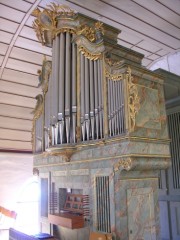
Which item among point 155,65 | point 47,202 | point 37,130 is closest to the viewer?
point 47,202

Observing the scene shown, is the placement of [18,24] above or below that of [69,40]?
above

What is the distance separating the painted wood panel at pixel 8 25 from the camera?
6206 millimetres

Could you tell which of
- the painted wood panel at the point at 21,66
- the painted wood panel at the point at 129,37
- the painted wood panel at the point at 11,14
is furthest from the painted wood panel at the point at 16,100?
the painted wood panel at the point at 129,37

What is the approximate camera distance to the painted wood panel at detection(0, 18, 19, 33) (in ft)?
20.4

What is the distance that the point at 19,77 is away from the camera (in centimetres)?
764

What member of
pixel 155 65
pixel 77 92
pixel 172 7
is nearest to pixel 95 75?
pixel 77 92

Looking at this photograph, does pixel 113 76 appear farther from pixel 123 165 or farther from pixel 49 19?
pixel 49 19

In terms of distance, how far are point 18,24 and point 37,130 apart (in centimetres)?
246

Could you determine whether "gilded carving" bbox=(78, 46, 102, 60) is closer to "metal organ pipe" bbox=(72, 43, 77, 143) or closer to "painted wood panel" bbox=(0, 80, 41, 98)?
"metal organ pipe" bbox=(72, 43, 77, 143)

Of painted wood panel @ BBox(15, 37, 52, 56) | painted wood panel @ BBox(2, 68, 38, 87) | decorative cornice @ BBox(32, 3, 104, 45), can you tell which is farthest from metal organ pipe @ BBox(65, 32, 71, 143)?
painted wood panel @ BBox(2, 68, 38, 87)

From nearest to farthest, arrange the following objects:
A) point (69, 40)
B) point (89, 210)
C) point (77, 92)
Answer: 1. point (89, 210)
2. point (77, 92)
3. point (69, 40)

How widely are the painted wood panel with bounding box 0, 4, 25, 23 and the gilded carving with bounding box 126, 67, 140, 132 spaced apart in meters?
3.32

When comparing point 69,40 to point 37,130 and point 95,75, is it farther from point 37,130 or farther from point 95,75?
point 37,130

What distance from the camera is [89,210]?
14.4ft
